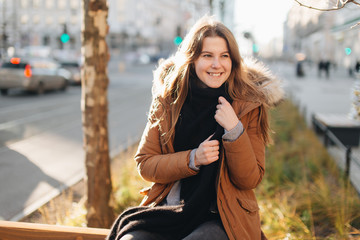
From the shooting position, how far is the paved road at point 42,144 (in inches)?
211

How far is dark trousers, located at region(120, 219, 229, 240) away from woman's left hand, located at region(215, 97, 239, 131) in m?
0.54

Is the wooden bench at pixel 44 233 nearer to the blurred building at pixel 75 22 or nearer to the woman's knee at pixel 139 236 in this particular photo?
the woman's knee at pixel 139 236

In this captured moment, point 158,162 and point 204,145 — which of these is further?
point 158,162

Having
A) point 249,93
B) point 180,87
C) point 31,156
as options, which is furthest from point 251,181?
point 31,156

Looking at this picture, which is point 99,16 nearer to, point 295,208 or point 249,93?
point 249,93

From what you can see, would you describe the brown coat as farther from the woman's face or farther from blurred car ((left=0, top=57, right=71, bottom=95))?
blurred car ((left=0, top=57, right=71, bottom=95))

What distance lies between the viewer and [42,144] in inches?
334

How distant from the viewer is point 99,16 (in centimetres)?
353

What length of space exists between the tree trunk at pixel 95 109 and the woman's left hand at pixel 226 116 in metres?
1.65

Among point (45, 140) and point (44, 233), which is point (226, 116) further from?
point (45, 140)

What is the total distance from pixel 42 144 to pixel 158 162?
22.3 feet

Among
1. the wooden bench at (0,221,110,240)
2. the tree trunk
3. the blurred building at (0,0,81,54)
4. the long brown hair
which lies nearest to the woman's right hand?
the long brown hair

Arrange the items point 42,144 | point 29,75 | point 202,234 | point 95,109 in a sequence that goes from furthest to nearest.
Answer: point 29,75, point 42,144, point 95,109, point 202,234

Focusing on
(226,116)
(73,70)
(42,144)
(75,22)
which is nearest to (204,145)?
(226,116)
